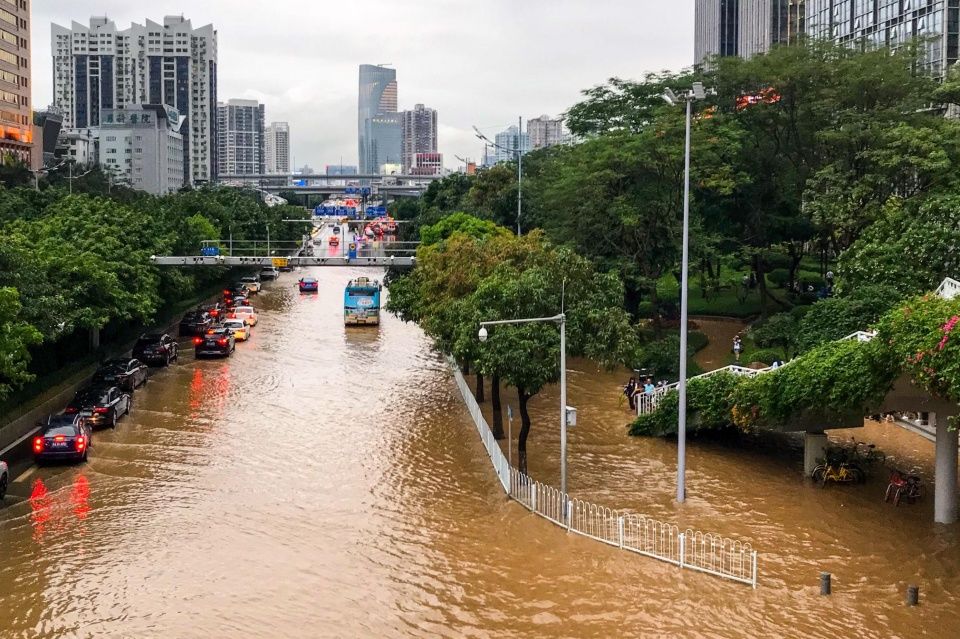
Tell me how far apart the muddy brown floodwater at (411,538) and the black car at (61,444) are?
1.95 ft

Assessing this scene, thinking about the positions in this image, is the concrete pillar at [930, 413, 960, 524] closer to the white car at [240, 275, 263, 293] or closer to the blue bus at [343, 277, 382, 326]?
the blue bus at [343, 277, 382, 326]

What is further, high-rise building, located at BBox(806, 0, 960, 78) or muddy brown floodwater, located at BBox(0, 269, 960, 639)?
high-rise building, located at BBox(806, 0, 960, 78)

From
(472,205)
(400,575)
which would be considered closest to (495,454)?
(400,575)

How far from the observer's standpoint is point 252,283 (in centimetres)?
8400

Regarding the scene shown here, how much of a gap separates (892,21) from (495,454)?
74627 millimetres

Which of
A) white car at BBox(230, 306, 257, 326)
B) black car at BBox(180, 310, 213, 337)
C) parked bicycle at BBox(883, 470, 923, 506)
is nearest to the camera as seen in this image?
parked bicycle at BBox(883, 470, 923, 506)

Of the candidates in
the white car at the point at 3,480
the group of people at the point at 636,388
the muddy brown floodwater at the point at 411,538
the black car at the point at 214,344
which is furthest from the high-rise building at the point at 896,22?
the white car at the point at 3,480

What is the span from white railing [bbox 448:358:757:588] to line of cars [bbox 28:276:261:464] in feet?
42.1

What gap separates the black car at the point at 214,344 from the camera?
50.3 metres


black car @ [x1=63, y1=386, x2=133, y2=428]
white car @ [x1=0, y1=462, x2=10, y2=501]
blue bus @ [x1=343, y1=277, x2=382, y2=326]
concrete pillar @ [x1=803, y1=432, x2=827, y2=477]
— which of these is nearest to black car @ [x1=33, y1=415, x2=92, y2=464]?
black car @ [x1=63, y1=386, x2=133, y2=428]

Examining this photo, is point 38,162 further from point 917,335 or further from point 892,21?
point 917,335

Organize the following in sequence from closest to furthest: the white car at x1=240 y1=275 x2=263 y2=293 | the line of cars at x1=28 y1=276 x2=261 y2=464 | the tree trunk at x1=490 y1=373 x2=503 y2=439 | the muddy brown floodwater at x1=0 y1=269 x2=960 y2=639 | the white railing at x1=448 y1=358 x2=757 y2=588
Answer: the muddy brown floodwater at x1=0 y1=269 x2=960 y2=639 < the white railing at x1=448 y1=358 x2=757 y2=588 < the line of cars at x1=28 y1=276 x2=261 y2=464 < the tree trunk at x1=490 y1=373 x2=503 y2=439 < the white car at x1=240 y1=275 x2=263 y2=293

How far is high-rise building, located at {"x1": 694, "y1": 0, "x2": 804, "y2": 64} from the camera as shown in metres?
146

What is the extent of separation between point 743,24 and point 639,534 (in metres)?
155
